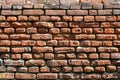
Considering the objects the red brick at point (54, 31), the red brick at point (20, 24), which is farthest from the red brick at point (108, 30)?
the red brick at point (20, 24)

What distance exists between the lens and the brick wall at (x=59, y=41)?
9.46 ft

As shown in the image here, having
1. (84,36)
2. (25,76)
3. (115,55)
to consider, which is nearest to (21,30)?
(25,76)

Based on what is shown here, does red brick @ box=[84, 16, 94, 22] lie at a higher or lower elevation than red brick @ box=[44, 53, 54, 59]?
higher

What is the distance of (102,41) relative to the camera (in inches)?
115

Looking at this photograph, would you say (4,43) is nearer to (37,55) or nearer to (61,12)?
(37,55)

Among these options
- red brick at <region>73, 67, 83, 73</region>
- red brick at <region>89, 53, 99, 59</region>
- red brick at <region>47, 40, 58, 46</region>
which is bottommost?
red brick at <region>73, 67, 83, 73</region>

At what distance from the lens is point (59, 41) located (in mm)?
2902

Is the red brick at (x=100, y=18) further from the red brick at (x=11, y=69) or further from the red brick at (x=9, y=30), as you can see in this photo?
the red brick at (x=11, y=69)

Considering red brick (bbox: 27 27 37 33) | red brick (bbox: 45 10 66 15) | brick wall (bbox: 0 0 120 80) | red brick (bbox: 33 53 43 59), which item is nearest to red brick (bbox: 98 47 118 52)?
brick wall (bbox: 0 0 120 80)

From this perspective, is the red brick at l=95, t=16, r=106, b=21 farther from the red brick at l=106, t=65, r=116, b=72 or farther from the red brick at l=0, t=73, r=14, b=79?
the red brick at l=0, t=73, r=14, b=79

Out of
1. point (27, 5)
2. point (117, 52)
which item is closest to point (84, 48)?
point (117, 52)

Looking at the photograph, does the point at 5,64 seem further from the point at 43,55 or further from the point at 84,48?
the point at 84,48

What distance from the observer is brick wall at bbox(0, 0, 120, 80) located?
288 centimetres

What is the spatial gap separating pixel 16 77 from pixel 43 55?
46 centimetres
